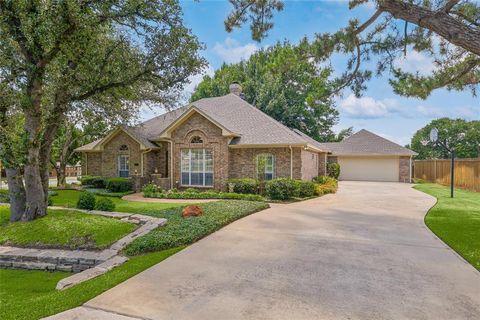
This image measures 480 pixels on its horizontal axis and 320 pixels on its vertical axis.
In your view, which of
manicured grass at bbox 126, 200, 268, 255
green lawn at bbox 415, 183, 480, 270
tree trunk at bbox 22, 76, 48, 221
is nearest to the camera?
green lawn at bbox 415, 183, 480, 270

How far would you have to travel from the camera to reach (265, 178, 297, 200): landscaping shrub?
48.0 ft

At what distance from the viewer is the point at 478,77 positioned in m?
10.7

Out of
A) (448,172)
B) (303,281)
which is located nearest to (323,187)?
(448,172)

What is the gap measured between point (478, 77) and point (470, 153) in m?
55.5

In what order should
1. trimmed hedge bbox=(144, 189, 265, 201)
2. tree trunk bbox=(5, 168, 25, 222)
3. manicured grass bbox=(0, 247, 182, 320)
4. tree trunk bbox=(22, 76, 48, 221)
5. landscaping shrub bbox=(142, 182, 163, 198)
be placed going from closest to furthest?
manicured grass bbox=(0, 247, 182, 320) < tree trunk bbox=(22, 76, 48, 221) < tree trunk bbox=(5, 168, 25, 222) < trimmed hedge bbox=(144, 189, 265, 201) < landscaping shrub bbox=(142, 182, 163, 198)

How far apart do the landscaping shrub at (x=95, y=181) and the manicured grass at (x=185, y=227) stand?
1145cm

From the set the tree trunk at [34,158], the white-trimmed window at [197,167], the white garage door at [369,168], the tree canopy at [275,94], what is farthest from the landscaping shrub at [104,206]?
the white garage door at [369,168]

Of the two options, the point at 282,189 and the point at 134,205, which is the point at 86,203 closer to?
the point at 134,205

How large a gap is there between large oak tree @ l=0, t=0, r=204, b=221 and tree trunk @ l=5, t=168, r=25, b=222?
2cm

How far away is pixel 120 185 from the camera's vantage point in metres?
18.2

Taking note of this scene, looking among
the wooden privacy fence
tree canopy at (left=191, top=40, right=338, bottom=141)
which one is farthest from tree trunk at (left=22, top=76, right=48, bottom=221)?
the wooden privacy fence

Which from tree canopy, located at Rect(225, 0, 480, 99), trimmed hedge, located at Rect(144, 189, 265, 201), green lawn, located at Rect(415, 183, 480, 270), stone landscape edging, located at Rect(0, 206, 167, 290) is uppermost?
tree canopy, located at Rect(225, 0, 480, 99)

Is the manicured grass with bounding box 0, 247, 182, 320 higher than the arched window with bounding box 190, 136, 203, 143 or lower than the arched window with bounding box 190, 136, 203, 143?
lower

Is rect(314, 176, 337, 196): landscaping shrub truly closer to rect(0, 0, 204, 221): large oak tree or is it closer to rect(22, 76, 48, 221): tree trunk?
rect(0, 0, 204, 221): large oak tree
